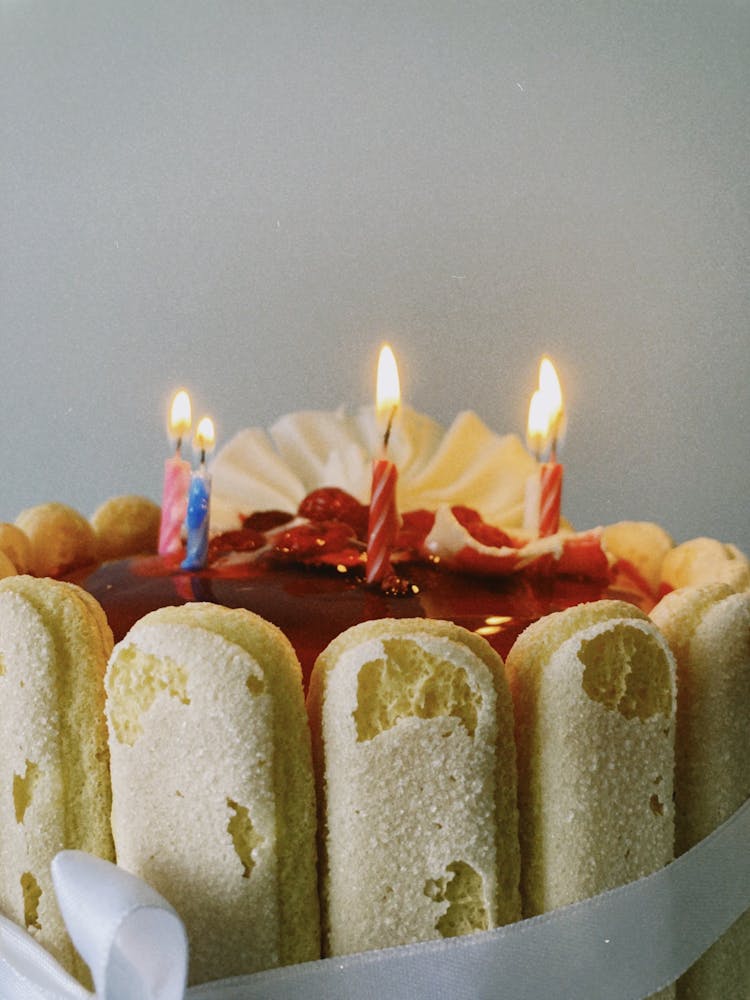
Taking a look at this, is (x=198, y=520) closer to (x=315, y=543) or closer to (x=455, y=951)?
(x=315, y=543)

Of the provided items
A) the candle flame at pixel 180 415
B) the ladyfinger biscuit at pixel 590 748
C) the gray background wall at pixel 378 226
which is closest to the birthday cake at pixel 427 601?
the ladyfinger biscuit at pixel 590 748

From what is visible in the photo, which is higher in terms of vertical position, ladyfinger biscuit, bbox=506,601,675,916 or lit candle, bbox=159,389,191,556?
lit candle, bbox=159,389,191,556

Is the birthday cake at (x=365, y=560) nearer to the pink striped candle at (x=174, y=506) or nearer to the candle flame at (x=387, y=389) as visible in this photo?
the pink striped candle at (x=174, y=506)

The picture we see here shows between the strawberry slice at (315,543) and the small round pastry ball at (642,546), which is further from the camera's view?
the small round pastry ball at (642,546)

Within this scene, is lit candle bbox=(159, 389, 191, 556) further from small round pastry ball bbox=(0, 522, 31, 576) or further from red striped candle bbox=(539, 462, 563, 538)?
red striped candle bbox=(539, 462, 563, 538)

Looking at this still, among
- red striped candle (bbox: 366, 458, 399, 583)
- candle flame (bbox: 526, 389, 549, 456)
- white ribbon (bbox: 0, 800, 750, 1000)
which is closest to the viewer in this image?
white ribbon (bbox: 0, 800, 750, 1000)

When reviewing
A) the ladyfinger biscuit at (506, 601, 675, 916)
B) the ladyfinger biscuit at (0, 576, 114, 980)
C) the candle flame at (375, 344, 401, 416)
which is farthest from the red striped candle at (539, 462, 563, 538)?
the ladyfinger biscuit at (0, 576, 114, 980)
